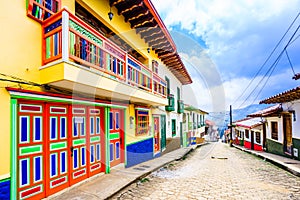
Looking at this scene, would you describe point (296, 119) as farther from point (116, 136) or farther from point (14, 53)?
point (14, 53)

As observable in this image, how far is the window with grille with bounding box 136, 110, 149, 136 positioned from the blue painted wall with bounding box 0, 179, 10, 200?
216 inches

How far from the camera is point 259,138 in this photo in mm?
18516

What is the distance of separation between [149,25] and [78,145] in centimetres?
592

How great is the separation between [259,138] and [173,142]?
34.0 ft

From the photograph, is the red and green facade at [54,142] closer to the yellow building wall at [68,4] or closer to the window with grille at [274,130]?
the yellow building wall at [68,4]

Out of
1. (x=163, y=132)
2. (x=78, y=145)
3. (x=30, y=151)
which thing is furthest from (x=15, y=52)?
(x=163, y=132)

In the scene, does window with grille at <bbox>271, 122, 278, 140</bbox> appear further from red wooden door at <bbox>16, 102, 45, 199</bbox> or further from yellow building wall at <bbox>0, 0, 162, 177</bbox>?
yellow building wall at <bbox>0, 0, 162, 177</bbox>

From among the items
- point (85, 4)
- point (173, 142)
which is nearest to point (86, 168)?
point (85, 4)

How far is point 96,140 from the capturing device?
6.12 m

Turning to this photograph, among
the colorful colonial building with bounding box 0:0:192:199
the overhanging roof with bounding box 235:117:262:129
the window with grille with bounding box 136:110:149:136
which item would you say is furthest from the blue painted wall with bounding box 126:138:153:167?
the overhanging roof with bounding box 235:117:262:129

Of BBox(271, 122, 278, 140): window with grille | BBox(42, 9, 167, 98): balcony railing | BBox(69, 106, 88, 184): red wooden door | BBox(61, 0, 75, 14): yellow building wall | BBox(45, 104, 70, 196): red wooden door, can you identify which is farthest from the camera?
BBox(271, 122, 278, 140): window with grille

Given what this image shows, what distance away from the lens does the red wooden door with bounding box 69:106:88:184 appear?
16.6 ft

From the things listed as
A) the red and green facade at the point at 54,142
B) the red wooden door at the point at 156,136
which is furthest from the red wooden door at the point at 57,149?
the red wooden door at the point at 156,136

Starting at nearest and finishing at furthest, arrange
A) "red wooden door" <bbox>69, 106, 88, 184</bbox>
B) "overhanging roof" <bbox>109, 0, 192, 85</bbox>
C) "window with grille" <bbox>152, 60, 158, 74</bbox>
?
"red wooden door" <bbox>69, 106, 88, 184</bbox> → "overhanging roof" <bbox>109, 0, 192, 85</bbox> → "window with grille" <bbox>152, 60, 158, 74</bbox>
